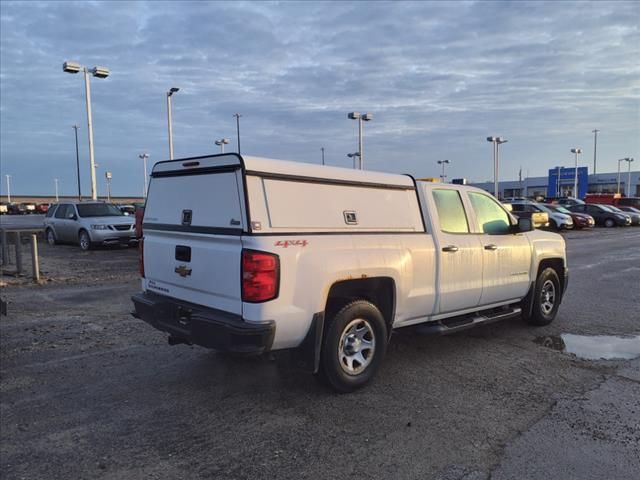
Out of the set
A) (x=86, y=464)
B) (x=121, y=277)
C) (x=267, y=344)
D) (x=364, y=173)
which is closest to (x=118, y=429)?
(x=86, y=464)

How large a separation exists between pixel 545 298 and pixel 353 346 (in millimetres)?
3744

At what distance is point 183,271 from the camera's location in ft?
14.9

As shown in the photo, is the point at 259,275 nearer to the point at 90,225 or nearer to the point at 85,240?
the point at 90,225

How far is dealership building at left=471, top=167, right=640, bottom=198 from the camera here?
237 feet

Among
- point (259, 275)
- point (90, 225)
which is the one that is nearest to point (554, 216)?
point (90, 225)

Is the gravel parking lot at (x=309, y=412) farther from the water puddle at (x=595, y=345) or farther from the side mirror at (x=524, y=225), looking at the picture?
the side mirror at (x=524, y=225)

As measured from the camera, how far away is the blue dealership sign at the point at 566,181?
71.1 m

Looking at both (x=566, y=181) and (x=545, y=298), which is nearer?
(x=545, y=298)

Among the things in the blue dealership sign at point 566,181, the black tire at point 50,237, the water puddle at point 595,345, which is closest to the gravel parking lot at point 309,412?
the water puddle at point 595,345

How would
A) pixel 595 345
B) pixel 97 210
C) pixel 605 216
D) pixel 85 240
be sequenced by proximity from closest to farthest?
pixel 595 345, pixel 85 240, pixel 97 210, pixel 605 216

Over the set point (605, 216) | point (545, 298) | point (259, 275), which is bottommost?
point (605, 216)

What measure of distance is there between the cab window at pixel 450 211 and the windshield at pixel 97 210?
14.1m

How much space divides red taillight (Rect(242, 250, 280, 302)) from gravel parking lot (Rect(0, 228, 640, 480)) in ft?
3.32

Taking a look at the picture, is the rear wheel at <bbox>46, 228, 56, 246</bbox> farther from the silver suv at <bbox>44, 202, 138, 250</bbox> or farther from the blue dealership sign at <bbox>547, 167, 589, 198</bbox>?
the blue dealership sign at <bbox>547, 167, 589, 198</bbox>
